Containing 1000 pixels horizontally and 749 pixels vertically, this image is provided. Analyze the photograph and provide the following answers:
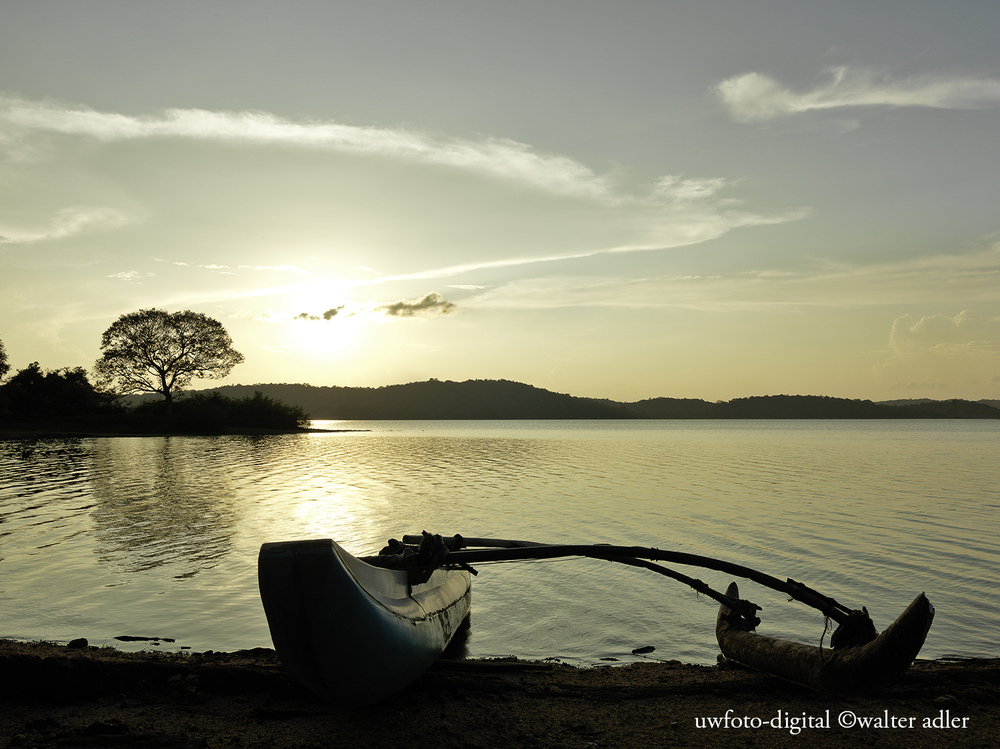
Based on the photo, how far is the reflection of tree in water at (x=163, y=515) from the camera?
12.9 metres

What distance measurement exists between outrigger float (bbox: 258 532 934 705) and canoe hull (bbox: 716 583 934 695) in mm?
10

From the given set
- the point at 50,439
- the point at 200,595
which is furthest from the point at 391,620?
the point at 50,439

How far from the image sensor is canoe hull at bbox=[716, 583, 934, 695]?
5199 millimetres

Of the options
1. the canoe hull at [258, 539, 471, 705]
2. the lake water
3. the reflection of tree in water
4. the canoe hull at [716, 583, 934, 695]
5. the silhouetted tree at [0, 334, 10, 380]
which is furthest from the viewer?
the silhouetted tree at [0, 334, 10, 380]

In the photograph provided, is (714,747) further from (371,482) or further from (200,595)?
(371,482)

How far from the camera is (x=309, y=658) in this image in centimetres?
499

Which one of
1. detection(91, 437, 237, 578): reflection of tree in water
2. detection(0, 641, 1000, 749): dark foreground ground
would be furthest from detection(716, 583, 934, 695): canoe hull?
detection(91, 437, 237, 578): reflection of tree in water

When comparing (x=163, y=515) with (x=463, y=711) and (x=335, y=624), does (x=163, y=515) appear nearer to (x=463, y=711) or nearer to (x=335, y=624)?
(x=463, y=711)

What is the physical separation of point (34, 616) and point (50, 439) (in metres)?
58.4

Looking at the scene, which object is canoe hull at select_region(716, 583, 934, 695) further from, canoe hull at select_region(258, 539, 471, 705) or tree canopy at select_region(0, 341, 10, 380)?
tree canopy at select_region(0, 341, 10, 380)

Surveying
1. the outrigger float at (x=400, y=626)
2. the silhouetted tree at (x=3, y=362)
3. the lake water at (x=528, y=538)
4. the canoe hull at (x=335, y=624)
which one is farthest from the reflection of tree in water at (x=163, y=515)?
the silhouetted tree at (x=3, y=362)

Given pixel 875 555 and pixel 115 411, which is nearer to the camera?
pixel 875 555

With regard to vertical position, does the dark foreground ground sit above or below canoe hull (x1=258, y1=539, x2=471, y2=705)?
below

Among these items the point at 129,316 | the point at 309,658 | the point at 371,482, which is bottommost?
the point at 371,482
